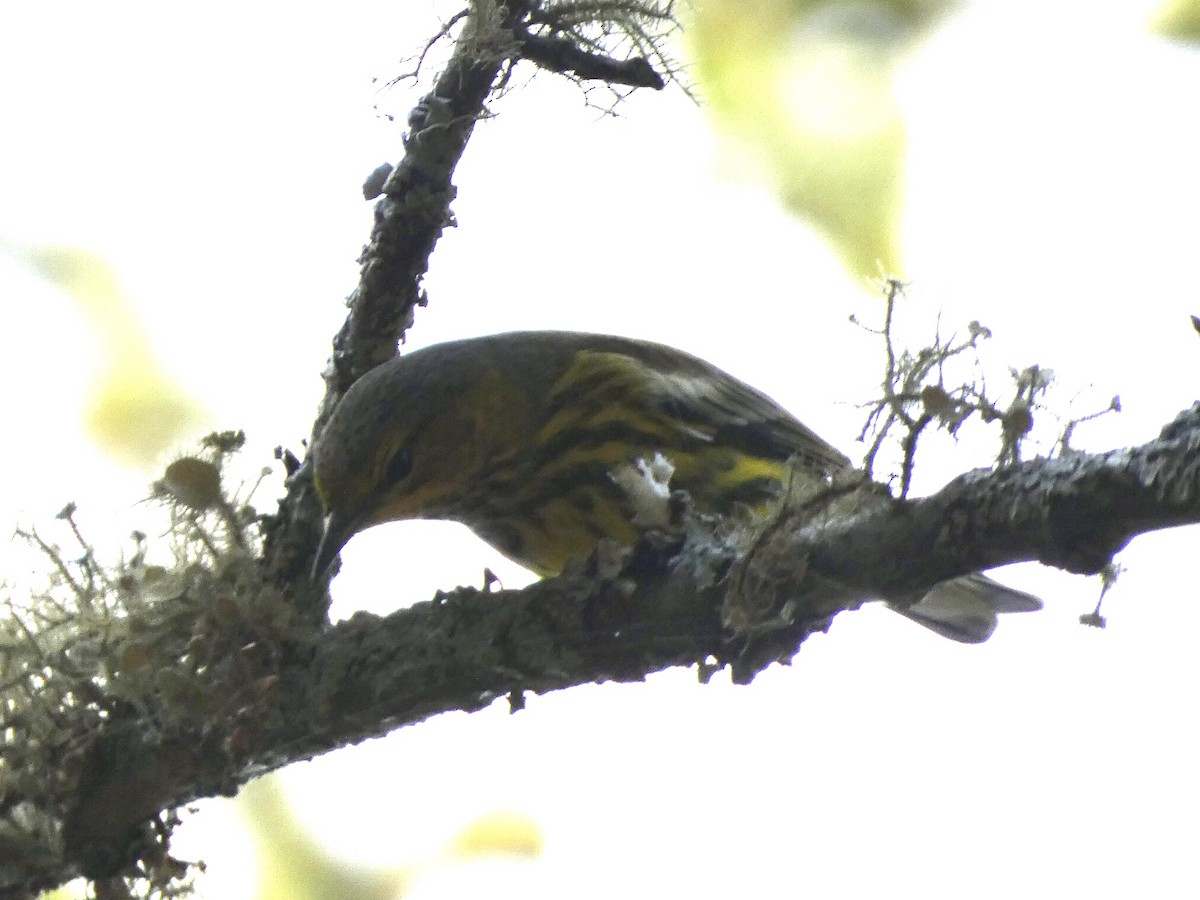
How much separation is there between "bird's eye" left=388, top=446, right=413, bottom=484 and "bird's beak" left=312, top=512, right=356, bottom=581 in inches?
8.7

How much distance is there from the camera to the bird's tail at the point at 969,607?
2.18 m

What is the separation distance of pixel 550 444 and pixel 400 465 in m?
0.24

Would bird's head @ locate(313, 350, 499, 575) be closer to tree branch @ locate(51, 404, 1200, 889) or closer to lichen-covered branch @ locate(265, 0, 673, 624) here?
lichen-covered branch @ locate(265, 0, 673, 624)

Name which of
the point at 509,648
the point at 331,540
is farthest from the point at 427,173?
the point at 509,648

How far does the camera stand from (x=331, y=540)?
1.71m

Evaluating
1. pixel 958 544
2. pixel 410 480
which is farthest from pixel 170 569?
pixel 958 544

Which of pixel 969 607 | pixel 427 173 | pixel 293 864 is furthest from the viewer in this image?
pixel 293 864

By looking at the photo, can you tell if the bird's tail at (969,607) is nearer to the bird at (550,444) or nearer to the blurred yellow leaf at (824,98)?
the bird at (550,444)

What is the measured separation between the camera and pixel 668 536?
54.7 inches

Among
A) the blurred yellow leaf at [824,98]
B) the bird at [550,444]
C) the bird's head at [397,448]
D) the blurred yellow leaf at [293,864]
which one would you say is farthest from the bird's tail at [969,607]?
the blurred yellow leaf at [293,864]

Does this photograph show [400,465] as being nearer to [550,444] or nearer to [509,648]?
[550,444]

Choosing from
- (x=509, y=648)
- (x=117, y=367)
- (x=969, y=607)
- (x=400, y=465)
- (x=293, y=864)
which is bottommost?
(x=509, y=648)

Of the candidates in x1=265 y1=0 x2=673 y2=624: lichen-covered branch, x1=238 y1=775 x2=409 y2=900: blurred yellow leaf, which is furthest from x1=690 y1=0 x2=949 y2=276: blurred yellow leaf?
x1=238 y1=775 x2=409 y2=900: blurred yellow leaf

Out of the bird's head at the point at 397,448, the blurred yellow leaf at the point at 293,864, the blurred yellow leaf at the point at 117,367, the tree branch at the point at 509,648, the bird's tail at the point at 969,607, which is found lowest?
the tree branch at the point at 509,648
